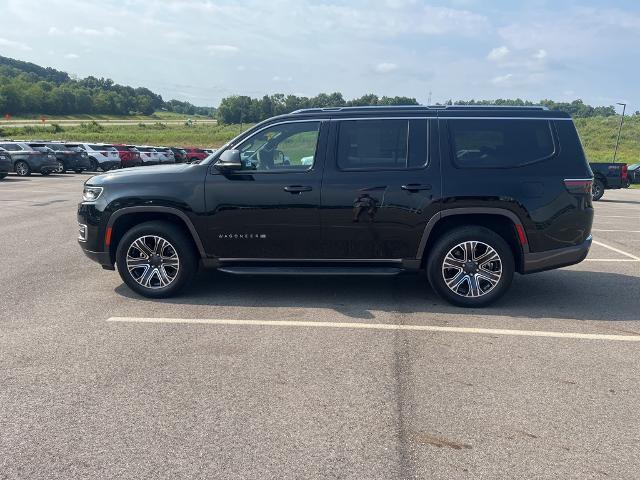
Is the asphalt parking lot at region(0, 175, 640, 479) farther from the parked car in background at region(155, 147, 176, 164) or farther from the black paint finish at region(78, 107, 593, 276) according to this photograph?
the parked car in background at region(155, 147, 176, 164)

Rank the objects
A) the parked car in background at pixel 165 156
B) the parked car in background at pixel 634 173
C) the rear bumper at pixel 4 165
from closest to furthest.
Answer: the rear bumper at pixel 4 165, the parked car in background at pixel 634 173, the parked car in background at pixel 165 156

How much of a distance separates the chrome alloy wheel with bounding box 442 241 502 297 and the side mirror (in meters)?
2.35

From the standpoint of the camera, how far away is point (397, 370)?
4305 millimetres

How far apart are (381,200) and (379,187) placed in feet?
0.44

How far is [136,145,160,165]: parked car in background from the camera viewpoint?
118 ft

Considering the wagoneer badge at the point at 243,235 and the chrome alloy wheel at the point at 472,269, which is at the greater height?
the wagoneer badge at the point at 243,235

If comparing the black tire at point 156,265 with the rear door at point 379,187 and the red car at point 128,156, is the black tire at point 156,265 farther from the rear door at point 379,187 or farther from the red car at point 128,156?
the red car at point 128,156

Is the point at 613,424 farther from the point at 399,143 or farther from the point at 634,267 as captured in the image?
the point at 634,267

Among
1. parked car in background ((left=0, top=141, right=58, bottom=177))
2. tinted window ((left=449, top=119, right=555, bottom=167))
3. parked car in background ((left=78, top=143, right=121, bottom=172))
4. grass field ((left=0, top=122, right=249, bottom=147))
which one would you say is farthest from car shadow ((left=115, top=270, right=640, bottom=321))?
grass field ((left=0, top=122, right=249, bottom=147))

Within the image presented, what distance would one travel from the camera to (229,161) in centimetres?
582

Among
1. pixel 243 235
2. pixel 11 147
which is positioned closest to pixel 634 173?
pixel 243 235

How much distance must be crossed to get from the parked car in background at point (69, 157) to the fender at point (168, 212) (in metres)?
25.0

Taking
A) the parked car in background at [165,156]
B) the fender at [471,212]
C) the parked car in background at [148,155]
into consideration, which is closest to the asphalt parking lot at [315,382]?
the fender at [471,212]

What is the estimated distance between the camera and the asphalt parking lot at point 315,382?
3.14 meters
